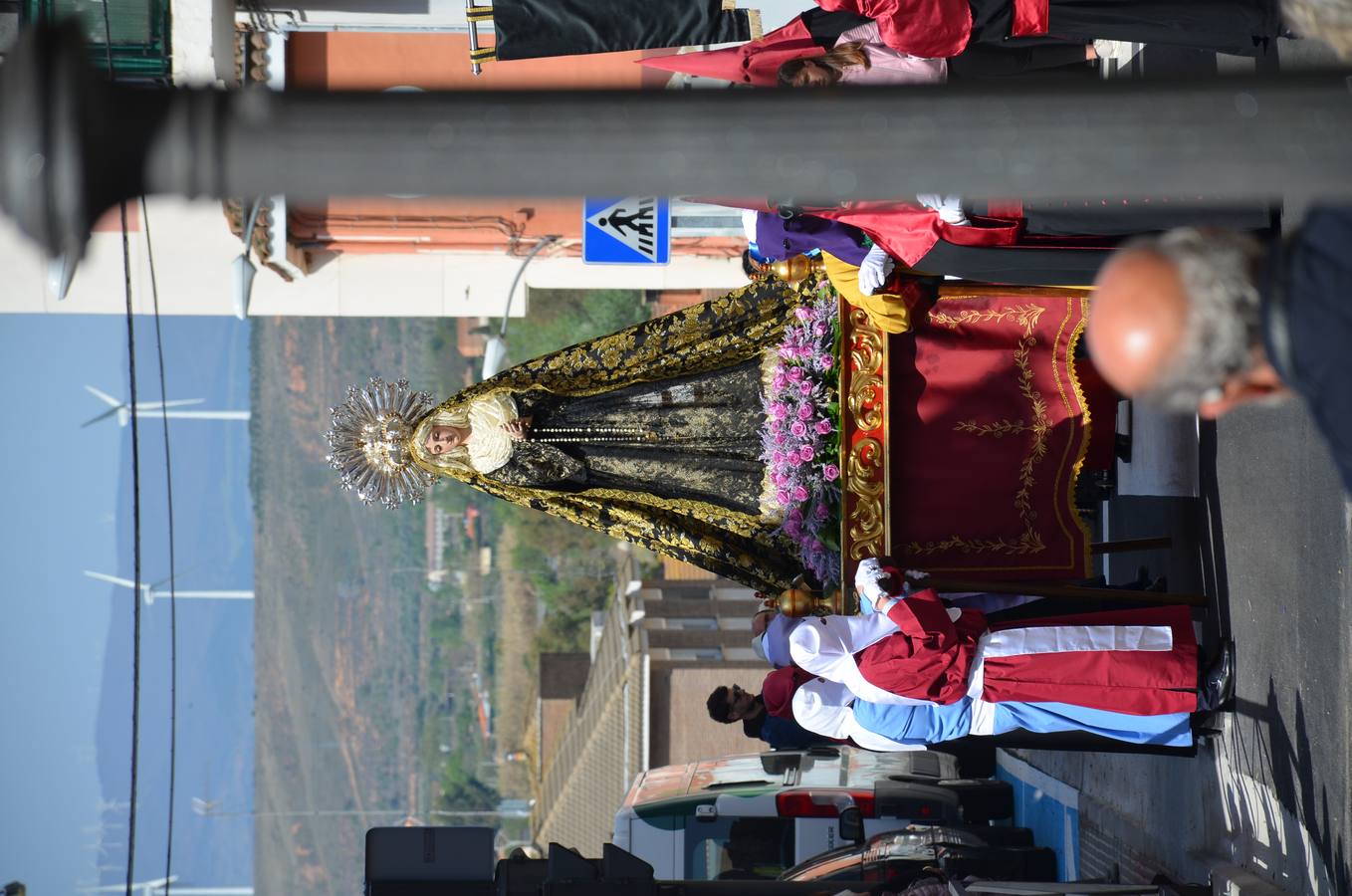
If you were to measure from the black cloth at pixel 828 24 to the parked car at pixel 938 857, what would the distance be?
566 centimetres

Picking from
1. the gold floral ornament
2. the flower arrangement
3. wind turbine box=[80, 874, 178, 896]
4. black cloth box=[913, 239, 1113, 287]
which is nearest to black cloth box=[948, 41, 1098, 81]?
black cloth box=[913, 239, 1113, 287]

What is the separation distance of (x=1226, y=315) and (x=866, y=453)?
507cm

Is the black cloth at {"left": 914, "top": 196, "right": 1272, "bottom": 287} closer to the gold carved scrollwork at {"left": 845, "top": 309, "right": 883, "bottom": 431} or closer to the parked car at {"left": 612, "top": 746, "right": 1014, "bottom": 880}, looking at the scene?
the gold carved scrollwork at {"left": 845, "top": 309, "right": 883, "bottom": 431}

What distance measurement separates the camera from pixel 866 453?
7.71 metres

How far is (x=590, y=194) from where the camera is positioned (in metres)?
2.60

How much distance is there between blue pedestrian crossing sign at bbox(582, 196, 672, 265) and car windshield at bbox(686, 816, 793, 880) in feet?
19.3

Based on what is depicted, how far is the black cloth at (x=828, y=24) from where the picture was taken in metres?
6.93

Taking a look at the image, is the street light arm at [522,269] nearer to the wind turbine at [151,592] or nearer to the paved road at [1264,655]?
the wind turbine at [151,592]

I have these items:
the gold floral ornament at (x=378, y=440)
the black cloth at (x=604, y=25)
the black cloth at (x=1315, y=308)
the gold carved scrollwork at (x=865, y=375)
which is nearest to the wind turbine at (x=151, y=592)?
the gold floral ornament at (x=378, y=440)

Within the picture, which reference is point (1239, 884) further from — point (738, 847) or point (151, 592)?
A: point (151, 592)

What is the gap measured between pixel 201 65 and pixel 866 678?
1085 cm

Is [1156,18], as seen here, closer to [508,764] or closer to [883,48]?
[883,48]

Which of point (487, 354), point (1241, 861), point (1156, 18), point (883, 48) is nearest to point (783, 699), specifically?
point (1241, 861)

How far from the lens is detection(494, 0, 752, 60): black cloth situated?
→ 30.8ft
